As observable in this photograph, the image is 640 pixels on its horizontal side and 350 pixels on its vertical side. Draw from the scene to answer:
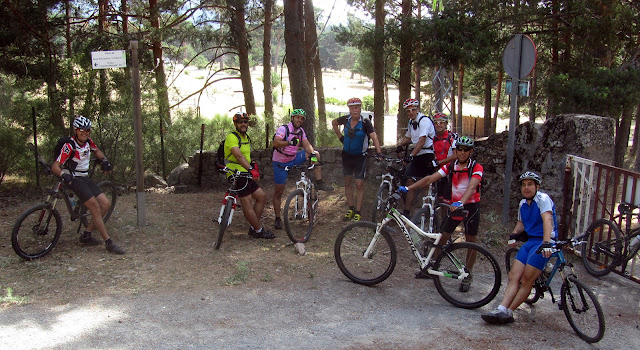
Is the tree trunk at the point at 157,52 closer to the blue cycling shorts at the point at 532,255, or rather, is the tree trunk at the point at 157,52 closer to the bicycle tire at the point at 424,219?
the bicycle tire at the point at 424,219

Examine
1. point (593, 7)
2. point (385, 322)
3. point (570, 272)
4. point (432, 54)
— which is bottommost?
point (385, 322)

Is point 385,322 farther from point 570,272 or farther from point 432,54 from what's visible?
point 432,54

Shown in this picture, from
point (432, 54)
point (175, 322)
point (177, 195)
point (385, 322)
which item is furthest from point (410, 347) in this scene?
point (432, 54)

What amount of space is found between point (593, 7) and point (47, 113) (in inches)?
503

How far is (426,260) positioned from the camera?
5707 millimetres

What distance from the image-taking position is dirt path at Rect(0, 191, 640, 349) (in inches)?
182

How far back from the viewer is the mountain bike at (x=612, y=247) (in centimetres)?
648

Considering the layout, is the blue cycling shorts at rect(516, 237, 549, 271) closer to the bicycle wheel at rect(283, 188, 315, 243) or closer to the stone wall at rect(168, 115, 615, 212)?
the bicycle wheel at rect(283, 188, 315, 243)

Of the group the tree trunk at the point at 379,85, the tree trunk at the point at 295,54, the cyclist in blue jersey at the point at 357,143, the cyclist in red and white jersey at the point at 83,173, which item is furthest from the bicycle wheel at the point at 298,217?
the tree trunk at the point at 379,85

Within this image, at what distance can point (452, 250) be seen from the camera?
551 centimetres

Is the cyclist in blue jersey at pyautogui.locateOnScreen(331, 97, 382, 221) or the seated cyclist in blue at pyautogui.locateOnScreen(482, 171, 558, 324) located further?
the cyclist in blue jersey at pyautogui.locateOnScreen(331, 97, 382, 221)

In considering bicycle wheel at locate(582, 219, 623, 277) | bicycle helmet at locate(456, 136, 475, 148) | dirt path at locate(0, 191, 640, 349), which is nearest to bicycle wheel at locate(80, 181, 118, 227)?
dirt path at locate(0, 191, 640, 349)

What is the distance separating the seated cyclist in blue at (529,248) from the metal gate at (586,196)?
230 cm

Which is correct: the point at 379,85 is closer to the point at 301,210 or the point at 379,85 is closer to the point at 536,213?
the point at 301,210
